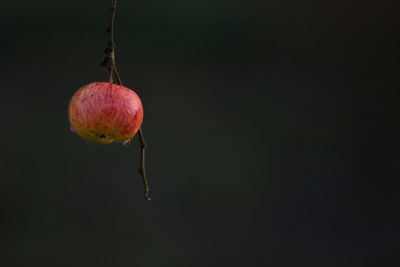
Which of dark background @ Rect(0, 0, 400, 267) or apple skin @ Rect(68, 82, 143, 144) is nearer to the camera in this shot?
apple skin @ Rect(68, 82, 143, 144)

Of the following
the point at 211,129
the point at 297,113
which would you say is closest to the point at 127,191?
the point at 211,129

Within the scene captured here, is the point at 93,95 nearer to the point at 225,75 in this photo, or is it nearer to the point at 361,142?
the point at 225,75

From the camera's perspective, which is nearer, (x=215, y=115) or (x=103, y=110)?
(x=103, y=110)

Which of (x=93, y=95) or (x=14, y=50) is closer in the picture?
(x=93, y=95)

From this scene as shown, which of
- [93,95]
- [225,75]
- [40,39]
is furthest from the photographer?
[225,75]

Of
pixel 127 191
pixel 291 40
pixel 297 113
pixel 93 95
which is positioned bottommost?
pixel 127 191

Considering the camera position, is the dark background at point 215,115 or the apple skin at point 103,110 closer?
the apple skin at point 103,110

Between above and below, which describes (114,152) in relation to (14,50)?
below

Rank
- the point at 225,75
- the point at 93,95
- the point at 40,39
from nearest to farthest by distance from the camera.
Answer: the point at 93,95, the point at 40,39, the point at 225,75
